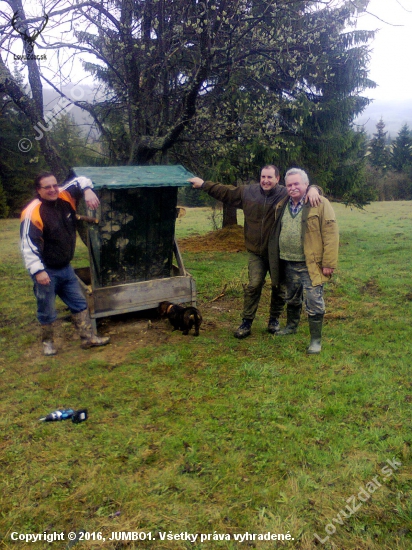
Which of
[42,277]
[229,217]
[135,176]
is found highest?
[135,176]

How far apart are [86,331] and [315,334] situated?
2574 millimetres

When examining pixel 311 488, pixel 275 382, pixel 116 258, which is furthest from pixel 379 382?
pixel 116 258

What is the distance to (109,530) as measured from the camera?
7.65ft

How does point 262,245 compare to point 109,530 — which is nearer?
point 109,530

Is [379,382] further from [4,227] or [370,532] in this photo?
[4,227]

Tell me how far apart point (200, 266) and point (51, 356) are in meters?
4.90

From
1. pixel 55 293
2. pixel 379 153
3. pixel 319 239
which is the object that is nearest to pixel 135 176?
pixel 55 293

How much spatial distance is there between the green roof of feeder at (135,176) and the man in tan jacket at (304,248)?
1.24m

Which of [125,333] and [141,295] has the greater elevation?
[141,295]

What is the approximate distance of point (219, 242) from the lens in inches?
477

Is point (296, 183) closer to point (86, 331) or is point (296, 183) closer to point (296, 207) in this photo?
point (296, 207)

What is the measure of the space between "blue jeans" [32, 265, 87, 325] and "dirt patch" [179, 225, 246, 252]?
22.8 feet

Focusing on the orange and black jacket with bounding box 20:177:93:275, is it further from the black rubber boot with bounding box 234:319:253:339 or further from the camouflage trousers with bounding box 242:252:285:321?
the black rubber boot with bounding box 234:319:253:339

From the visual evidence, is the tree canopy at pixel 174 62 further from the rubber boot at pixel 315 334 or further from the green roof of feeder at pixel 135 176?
the rubber boot at pixel 315 334
